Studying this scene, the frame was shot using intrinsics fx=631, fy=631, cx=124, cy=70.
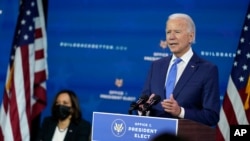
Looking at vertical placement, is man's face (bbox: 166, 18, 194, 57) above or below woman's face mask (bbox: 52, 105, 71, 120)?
above

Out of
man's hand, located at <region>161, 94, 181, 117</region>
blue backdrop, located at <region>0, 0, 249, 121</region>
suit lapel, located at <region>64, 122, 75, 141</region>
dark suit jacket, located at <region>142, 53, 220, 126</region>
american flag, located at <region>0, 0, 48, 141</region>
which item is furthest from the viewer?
american flag, located at <region>0, 0, 48, 141</region>

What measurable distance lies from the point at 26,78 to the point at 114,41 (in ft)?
3.64

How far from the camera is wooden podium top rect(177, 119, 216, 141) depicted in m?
3.60

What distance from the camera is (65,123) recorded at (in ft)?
21.9

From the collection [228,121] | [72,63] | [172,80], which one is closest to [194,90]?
[172,80]

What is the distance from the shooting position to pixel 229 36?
668 centimetres

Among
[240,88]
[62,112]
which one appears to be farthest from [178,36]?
[62,112]

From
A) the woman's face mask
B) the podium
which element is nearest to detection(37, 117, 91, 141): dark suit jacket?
the woman's face mask

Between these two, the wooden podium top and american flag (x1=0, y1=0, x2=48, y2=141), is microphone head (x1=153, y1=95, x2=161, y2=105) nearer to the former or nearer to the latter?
the wooden podium top

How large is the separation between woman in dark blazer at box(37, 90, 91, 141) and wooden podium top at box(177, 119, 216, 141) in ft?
9.63

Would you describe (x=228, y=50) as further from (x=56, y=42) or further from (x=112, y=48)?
(x=56, y=42)

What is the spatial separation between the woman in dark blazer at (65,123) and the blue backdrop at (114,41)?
68cm

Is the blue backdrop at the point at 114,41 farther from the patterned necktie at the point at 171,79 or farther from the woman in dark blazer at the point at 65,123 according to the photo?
the patterned necktie at the point at 171,79

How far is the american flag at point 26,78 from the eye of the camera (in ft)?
23.9
